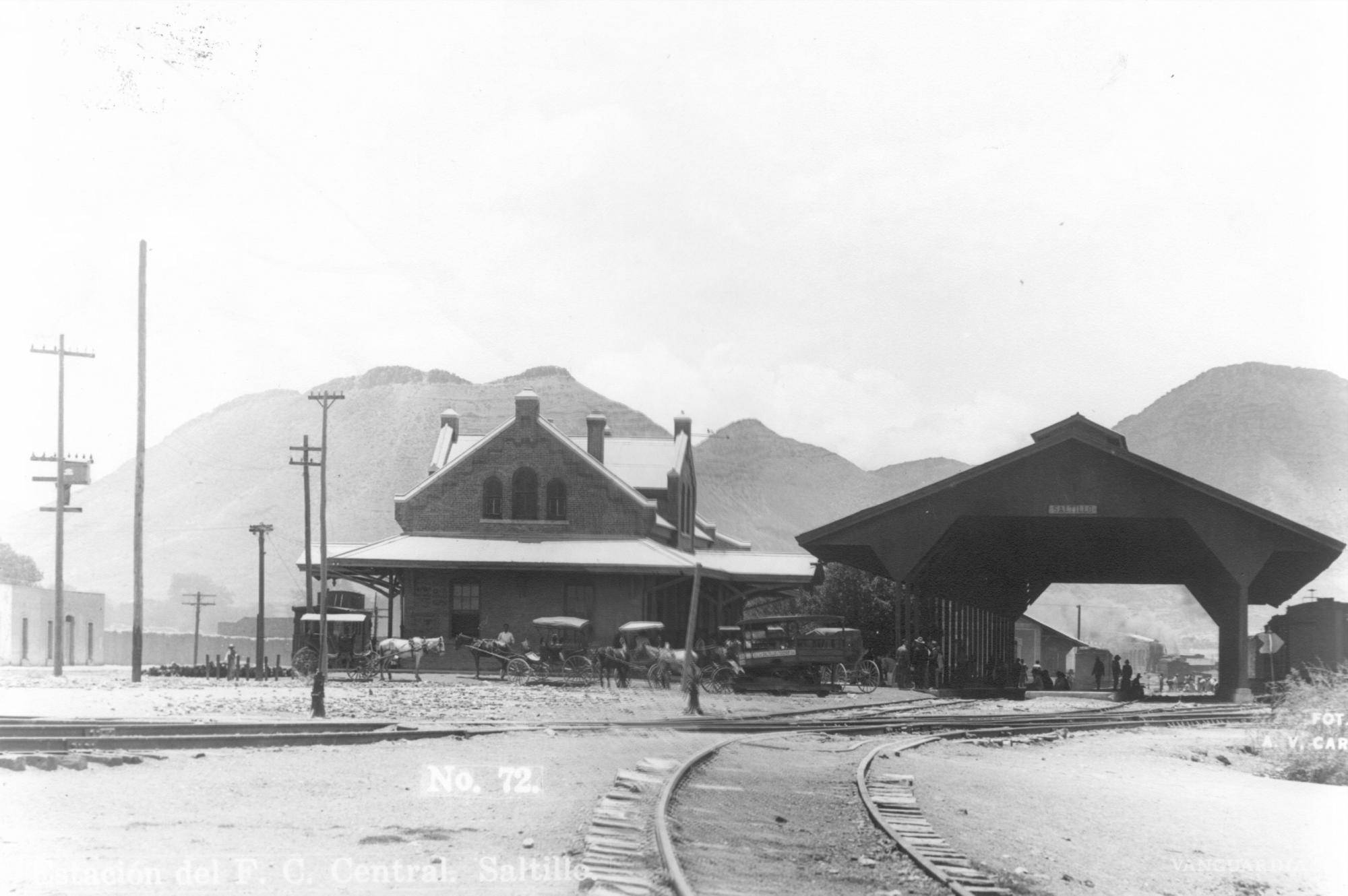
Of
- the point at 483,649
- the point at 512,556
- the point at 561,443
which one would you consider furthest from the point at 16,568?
the point at 483,649

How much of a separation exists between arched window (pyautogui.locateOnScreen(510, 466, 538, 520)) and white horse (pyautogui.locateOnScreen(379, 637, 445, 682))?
26.6ft

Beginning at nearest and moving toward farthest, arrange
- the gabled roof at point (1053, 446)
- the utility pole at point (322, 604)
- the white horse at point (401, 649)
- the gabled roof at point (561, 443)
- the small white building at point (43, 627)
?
the utility pole at point (322, 604)
the gabled roof at point (1053, 446)
the white horse at point (401, 649)
the gabled roof at point (561, 443)
the small white building at point (43, 627)

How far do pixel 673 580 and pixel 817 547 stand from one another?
8955mm

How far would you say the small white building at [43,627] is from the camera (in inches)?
2298

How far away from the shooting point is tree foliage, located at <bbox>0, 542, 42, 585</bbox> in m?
104

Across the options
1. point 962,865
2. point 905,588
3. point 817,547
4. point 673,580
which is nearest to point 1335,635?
point 905,588

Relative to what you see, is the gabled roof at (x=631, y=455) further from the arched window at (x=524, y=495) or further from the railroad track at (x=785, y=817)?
the railroad track at (x=785, y=817)

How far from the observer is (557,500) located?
153 ft

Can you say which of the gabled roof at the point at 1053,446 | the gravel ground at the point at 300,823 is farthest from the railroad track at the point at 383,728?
the gabled roof at the point at 1053,446

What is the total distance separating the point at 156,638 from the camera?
271ft

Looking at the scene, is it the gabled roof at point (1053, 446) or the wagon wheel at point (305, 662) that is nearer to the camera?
the gabled roof at point (1053, 446)

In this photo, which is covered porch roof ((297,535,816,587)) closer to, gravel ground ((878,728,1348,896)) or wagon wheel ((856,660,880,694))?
wagon wheel ((856,660,880,694))

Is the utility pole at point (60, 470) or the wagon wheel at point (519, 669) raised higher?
the utility pole at point (60, 470)

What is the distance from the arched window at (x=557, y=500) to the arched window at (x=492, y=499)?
1666 mm
